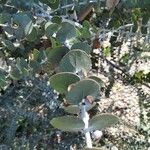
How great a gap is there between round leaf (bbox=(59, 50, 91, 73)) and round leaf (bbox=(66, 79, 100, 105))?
0.09 meters

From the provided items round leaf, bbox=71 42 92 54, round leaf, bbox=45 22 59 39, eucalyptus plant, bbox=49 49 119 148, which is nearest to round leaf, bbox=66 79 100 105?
eucalyptus plant, bbox=49 49 119 148

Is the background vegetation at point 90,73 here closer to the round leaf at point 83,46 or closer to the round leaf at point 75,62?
the round leaf at point 83,46

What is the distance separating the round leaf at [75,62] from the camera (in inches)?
30.4

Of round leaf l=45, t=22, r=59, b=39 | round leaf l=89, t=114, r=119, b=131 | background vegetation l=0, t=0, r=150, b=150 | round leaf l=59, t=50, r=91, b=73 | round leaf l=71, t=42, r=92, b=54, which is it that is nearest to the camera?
round leaf l=89, t=114, r=119, b=131

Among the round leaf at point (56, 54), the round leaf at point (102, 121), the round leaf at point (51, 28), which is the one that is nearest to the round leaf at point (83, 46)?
the round leaf at point (56, 54)

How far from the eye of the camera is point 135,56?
52.6 inches

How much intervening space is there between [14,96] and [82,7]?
39 centimetres

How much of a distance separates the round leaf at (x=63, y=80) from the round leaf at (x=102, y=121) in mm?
90

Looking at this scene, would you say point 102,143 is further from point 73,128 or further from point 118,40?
point 73,128

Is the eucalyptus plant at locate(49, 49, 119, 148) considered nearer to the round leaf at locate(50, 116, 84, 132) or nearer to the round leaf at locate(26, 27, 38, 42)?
the round leaf at locate(50, 116, 84, 132)

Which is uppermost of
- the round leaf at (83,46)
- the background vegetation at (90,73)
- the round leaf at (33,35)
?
the round leaf at (83,46)

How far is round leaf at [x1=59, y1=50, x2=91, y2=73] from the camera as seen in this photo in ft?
2.54

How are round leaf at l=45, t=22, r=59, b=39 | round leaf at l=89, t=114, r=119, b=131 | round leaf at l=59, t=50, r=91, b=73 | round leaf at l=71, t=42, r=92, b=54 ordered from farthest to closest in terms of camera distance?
round leaf at l=45, t=22, r=59, b=39
round leaf at l=71, t=42, r=92, b=54
round leaf at l=59, t=50, r=91, b=73
round leaf at l=89, t=114, r=119, b=131

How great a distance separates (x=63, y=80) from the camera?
74cm
